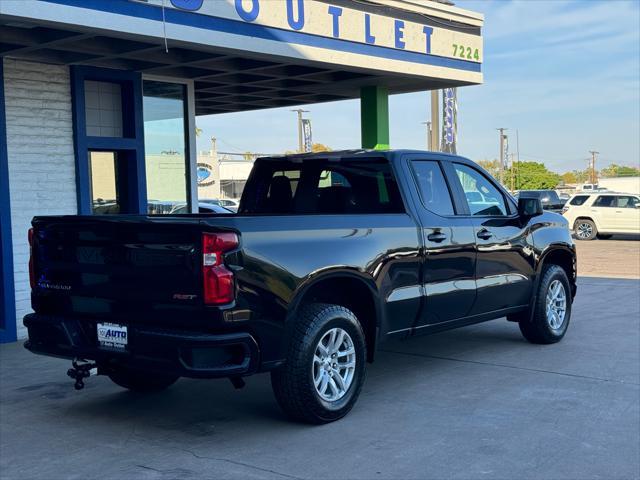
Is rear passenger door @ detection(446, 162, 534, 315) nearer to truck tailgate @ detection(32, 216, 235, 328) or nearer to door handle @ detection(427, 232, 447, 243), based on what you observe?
door handle @ detection(427, 232, 447, 243)

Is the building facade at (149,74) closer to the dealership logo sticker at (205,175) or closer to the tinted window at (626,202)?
the tinted window at (626,202)

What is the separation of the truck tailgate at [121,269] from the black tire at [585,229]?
2281 centimetres

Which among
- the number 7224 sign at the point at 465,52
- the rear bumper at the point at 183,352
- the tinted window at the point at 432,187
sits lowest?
the rear bumper at the point at 183,352

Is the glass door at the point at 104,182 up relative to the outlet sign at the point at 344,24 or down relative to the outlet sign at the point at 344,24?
down

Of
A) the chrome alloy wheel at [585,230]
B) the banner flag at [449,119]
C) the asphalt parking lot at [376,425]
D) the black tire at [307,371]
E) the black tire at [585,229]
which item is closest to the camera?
the asphalt parking lot at [376,425]

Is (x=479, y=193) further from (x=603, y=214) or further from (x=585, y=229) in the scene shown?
(x=585, y=229)

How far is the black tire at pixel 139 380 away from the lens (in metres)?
6.40

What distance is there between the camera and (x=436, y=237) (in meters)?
6.66

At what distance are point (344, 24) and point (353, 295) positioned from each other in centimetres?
569

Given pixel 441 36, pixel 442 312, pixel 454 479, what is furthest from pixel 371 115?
pixel 454 479

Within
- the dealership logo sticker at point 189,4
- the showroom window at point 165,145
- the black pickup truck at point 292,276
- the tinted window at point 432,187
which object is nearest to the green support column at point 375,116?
the showroom window at point 165,145

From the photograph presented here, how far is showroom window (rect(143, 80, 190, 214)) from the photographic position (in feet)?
37.2

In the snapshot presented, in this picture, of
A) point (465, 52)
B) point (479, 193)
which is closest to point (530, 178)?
point (465, 52)

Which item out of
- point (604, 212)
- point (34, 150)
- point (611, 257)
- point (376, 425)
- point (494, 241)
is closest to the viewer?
point (376, 425)
